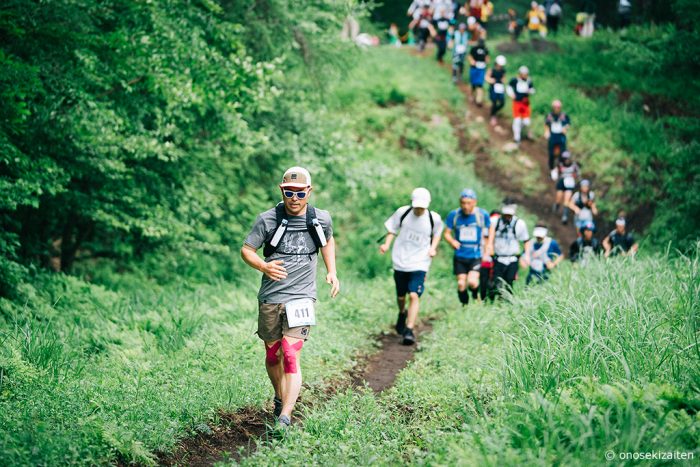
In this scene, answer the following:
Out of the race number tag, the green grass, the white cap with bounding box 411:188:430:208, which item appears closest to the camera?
the green grass

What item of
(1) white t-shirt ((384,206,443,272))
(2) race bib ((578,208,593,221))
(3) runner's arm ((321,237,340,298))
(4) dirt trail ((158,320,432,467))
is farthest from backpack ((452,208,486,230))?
(2) race bib ((578,208,593,221))

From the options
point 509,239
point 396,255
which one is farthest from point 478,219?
point 396,255

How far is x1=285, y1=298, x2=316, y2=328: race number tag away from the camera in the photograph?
589 cm

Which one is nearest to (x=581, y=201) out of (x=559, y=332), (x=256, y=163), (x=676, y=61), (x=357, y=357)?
(x=676, y=61)

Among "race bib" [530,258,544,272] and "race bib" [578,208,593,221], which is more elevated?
"race bib" [578,208,593,221]

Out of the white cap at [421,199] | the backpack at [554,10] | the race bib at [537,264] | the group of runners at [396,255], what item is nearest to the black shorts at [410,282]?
the group of runners at [396,255]

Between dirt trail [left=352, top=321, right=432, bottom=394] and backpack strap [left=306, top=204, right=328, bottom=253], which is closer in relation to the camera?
backpack strap [left=306, top=204, right=328, bottom=253]

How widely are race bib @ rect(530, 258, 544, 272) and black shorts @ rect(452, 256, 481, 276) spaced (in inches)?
68.7

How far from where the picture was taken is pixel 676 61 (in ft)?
48.3

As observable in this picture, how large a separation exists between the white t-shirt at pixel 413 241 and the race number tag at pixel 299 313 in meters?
3.93

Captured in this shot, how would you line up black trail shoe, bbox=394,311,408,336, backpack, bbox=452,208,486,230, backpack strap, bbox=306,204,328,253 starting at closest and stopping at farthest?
backpack strap, bbox=306,204,328,253 < black trail shoe, bbox=394,311,408,336 < backpack, bbox=452,208,486,230

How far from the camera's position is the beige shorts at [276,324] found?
596 centimetres

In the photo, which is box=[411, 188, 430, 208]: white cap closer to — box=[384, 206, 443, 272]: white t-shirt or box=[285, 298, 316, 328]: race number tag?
box=[384, 206, 443, 272]: white t-shirt

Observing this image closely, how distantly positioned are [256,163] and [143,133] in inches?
160
